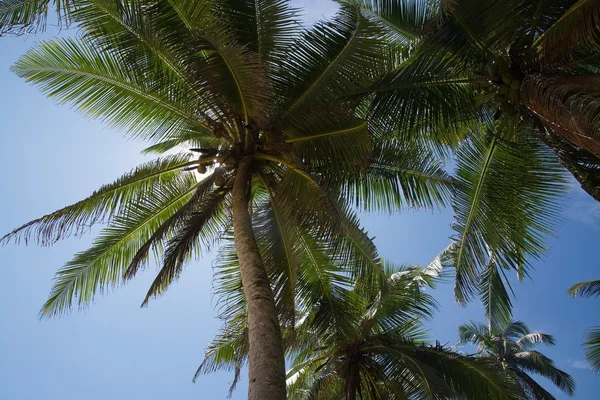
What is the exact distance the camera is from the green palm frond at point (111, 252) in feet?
30.9

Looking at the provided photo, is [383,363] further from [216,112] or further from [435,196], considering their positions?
[216,112]

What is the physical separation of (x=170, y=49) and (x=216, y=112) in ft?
3.67

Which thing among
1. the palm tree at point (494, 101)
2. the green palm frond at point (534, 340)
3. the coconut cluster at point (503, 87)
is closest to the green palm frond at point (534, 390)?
the green palm frond at point (534, 340)

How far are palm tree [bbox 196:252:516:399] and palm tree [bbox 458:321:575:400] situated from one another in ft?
39.3

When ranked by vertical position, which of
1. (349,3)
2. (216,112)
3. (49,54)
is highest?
(349,3)

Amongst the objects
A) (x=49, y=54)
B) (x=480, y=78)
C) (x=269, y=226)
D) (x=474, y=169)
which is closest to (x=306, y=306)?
(x=269, y=226)

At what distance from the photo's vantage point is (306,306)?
10.2 meters

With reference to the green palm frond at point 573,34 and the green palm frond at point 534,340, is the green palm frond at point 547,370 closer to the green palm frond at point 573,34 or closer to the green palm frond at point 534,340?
the green palm frond at point 534,340

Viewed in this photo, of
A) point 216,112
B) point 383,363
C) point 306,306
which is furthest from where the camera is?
point 383,363

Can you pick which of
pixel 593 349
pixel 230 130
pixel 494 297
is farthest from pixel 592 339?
pixel 230 130

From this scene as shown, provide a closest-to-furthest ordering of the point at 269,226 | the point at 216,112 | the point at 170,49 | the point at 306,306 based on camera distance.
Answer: the point at 170,49
the point at 216,112
the point at 269,226
the point at 306,306

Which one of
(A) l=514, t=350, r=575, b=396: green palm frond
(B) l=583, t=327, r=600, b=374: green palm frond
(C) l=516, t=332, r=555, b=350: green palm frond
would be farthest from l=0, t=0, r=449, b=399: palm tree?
(C) l=516, t=332, r=555, b=350: green palm frond

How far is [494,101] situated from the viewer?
27.2 feet

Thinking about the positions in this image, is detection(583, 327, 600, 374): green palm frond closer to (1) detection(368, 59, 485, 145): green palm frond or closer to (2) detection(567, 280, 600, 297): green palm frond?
(2) detection(567, 280, 600, 297): green palm frond
